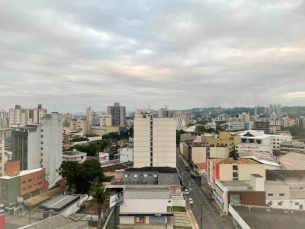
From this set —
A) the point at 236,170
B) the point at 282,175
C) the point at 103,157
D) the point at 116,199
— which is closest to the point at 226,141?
the point at 282,175

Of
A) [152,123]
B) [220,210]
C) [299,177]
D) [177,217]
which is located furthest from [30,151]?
[299,177]

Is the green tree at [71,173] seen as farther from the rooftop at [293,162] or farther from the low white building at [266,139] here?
the low white building at [266,139]

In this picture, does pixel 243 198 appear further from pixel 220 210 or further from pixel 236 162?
pixel 236 162

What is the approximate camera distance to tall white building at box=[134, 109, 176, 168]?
22438 mm

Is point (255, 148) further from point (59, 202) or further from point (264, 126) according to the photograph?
point (264, 126)

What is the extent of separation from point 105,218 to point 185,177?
Result: 1231 cm

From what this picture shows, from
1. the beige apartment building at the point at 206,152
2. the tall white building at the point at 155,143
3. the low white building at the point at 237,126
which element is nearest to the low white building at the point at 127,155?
the tall white building at the point at 155,143

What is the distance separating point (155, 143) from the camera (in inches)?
888

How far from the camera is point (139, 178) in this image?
1856cm

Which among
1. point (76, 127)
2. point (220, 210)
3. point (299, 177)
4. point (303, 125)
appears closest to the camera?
point (220, 210)

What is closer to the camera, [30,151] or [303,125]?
[30,151]

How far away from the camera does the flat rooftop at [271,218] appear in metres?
9.41

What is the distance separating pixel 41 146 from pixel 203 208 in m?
15.9

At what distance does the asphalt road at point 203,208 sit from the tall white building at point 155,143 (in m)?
3.06
